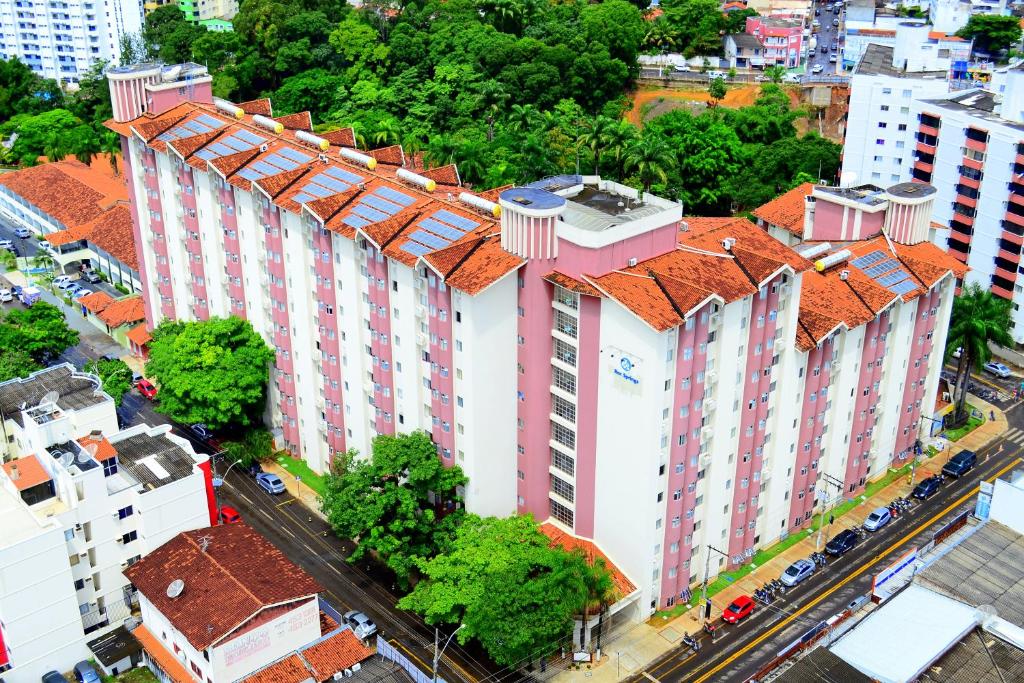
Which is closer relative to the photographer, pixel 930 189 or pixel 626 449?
→ pixel 626 449

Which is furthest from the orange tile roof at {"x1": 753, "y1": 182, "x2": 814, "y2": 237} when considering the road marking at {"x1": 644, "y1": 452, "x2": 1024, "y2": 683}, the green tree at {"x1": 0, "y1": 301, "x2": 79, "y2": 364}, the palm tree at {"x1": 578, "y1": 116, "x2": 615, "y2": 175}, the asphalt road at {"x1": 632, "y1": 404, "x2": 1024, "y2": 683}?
the green tree at {"x1": 0, "y1": 301, "x2": 79, "y2": 364}

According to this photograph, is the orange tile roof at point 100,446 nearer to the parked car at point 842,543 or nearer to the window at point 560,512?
the window at point 560,512

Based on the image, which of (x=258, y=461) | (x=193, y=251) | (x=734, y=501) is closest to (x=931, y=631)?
(x=734, y=501)

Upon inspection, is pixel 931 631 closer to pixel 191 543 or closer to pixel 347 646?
pixel 347 646

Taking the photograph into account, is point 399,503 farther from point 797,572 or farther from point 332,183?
point 797,572

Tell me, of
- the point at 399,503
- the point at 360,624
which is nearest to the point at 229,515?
the point at 360,624

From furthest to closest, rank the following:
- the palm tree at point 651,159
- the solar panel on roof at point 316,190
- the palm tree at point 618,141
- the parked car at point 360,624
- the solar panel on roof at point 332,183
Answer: the palm tree at point 618,141
the palm tree at point 651,159
the solar panel on roof at point 332,183
the solar panel on roof at point 316,190
the parked car at point 360,624

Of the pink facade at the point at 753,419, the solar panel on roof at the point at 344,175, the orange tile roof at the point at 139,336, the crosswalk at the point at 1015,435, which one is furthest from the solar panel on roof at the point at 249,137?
the crosswalk at the point at 1015,435
